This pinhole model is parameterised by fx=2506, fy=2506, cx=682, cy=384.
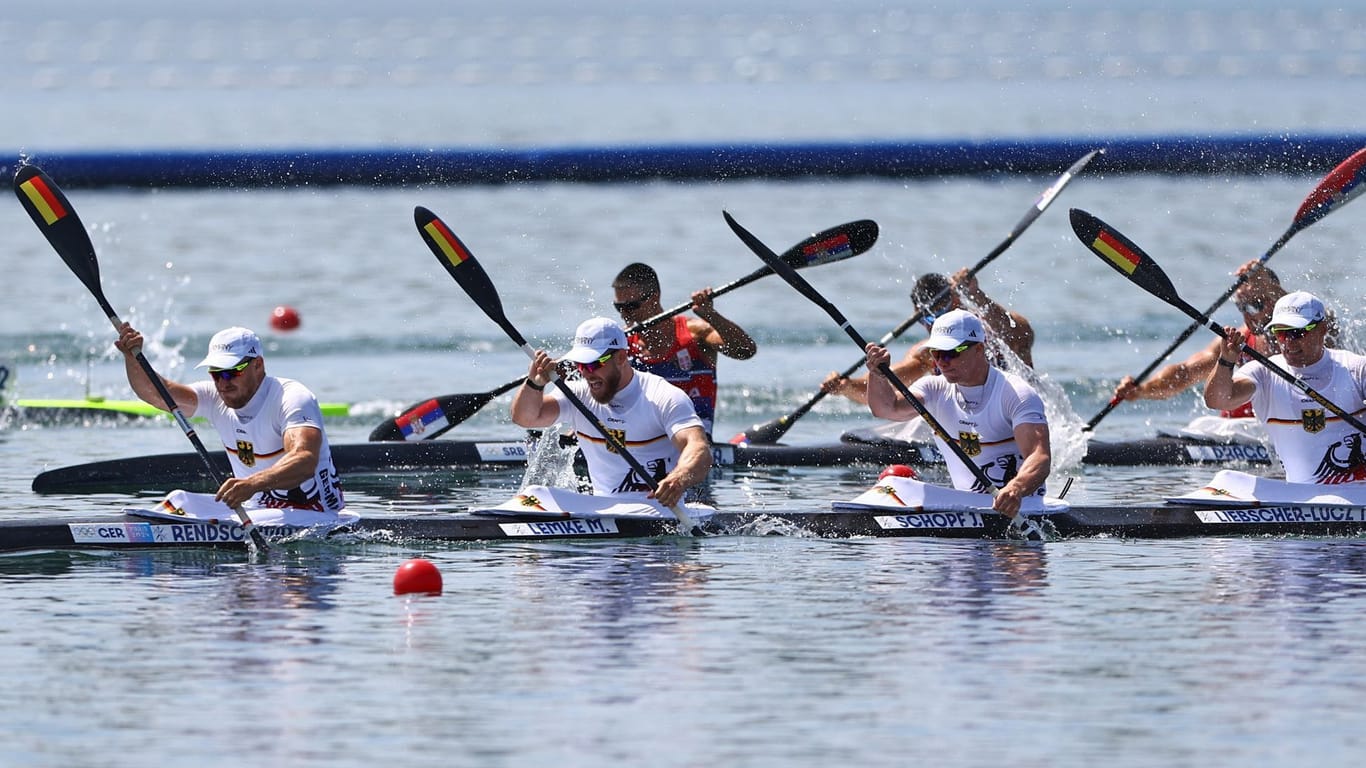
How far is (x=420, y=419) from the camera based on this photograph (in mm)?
18766

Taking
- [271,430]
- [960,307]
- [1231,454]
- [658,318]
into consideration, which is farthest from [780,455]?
[271,430]

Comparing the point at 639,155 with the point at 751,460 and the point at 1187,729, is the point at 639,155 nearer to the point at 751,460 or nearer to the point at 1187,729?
the point at 751,460

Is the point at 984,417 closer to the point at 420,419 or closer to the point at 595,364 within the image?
the point at 595,364

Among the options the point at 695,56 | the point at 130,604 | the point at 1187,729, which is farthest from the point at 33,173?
the point at 695,56

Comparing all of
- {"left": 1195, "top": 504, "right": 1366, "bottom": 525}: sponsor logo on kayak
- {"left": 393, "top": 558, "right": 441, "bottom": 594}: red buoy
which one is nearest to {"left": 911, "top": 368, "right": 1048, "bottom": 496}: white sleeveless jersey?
{"left": 1195, "top": 504, "right": 1366, "bottom": 525}: sponsor logo on kayak

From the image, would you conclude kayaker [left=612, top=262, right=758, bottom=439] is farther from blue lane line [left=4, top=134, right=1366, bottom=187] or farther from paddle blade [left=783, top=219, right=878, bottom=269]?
blue lane line [left=4, top=134, right=1366, bottom=187]

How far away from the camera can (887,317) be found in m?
30.0

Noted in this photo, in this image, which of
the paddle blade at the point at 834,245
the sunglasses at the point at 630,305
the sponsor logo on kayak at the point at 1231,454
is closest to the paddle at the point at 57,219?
the sunglasses at the point at 630,305

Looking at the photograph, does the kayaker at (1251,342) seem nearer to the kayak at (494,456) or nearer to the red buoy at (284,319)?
the kayak at (494,456)

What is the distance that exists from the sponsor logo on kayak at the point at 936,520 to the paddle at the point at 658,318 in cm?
280

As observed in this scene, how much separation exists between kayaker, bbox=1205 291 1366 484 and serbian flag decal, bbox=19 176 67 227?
695cm

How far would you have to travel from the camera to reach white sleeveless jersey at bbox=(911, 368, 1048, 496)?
14.6m

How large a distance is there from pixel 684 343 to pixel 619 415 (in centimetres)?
282

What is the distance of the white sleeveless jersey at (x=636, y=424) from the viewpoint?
1441 centimetres
